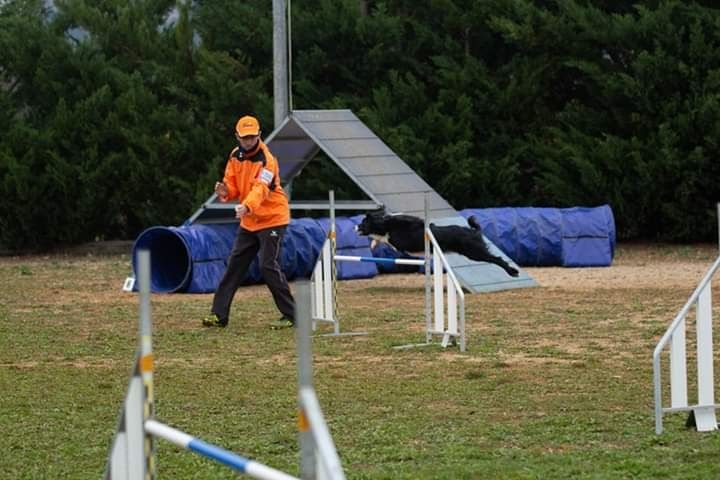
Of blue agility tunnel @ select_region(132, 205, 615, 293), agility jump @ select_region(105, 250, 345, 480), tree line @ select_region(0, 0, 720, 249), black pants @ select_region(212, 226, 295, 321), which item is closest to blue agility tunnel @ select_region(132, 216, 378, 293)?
blue agility tunnel @ select_region(132, 205, 615, 293)

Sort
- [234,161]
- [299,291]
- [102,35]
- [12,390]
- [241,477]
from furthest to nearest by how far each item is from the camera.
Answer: [102,35], [234,161], [12,390], [241,477], [299,291]

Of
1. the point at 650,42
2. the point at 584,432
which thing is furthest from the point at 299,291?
the point at 650,42

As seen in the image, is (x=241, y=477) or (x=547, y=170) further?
(x=547, y=170)

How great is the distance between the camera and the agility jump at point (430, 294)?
9523 millimetres

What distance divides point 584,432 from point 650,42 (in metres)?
14.9

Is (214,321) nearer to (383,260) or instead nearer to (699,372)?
(383,260)

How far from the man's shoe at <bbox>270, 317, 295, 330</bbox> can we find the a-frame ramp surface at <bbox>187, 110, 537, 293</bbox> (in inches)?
120

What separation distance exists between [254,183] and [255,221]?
35 cm

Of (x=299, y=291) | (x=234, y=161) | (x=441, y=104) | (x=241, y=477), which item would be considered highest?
(x=441, y=104)

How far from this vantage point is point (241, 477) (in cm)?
586

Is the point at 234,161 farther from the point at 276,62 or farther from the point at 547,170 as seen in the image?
the point at 547,170

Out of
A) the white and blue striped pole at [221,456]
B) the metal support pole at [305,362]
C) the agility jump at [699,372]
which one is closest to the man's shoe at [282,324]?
the agility jump at [699,372]

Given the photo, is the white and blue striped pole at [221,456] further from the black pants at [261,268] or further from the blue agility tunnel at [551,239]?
the blue agility tunnel at [551,239]

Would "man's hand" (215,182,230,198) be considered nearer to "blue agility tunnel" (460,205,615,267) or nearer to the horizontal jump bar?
the horizontal jump bar
